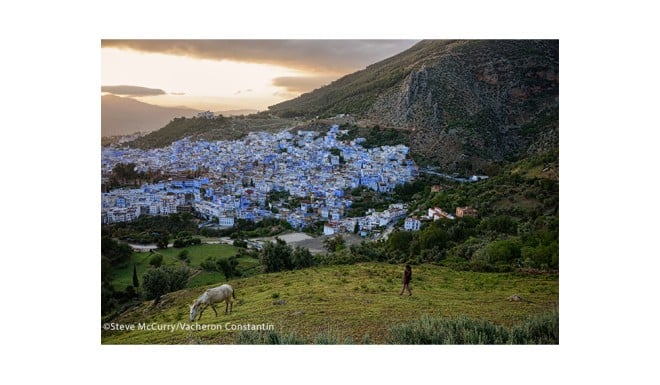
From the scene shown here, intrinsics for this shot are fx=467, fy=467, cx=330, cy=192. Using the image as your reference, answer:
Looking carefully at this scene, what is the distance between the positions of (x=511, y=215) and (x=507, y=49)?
8.05 feet

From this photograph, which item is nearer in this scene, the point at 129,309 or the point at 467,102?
the point at 129,309

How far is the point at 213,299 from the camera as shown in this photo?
6.62m

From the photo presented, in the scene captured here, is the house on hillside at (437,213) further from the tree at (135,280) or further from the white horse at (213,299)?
the tree at (135,280)

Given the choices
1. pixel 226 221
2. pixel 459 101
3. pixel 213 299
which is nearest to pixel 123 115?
pixel 226 221

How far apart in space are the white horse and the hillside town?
977 millimetres

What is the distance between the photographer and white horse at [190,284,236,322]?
259 inches

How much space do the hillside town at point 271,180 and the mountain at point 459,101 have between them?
0.62 m

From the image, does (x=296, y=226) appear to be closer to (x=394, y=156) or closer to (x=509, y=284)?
(x=394, y=156)

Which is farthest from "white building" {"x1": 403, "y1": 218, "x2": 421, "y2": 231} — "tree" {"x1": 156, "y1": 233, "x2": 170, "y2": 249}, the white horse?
"tree" {"x1": 156, "y1": 233, "x2": 170, "y2": 249}

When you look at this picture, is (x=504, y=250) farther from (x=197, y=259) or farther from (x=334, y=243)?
(x=197, y=259)

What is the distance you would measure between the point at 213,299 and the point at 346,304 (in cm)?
189

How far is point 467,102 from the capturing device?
7320 millimetres

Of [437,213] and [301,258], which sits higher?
[437,213]
